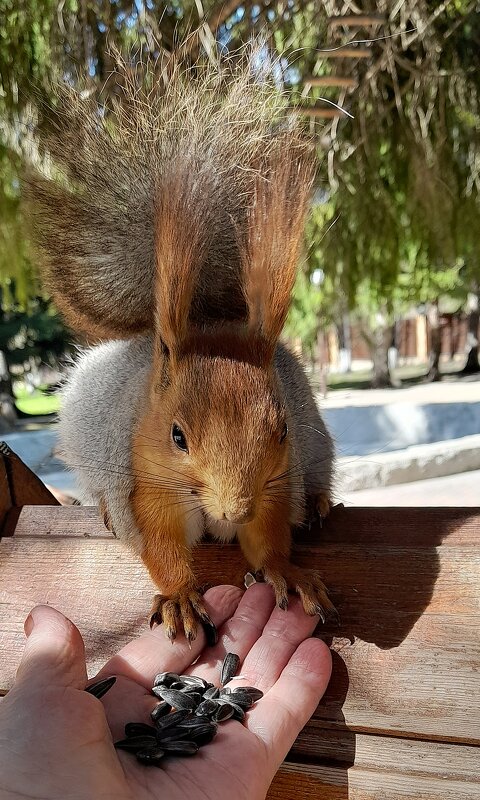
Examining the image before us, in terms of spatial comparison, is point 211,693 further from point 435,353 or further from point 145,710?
point 435,353

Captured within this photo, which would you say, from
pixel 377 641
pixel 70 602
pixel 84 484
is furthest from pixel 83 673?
pixel 84 484

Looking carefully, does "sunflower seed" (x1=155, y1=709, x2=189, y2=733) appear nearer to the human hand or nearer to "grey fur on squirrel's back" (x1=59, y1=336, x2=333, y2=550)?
the human hand

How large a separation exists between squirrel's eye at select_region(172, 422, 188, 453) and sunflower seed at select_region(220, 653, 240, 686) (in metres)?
0.28

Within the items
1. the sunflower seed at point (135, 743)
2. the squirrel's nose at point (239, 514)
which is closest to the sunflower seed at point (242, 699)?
the sunflower seed at point (135, 743)

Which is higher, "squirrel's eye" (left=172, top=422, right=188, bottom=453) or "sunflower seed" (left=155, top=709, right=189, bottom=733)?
"squirrel's eye" (left=172, top=422, right=188, bottom=453)

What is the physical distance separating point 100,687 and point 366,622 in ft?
1.15

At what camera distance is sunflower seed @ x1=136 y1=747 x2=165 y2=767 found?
0.75 metres

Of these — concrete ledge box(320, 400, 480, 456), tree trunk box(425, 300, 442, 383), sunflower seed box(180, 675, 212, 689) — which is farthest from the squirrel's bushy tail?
tree trunk box(425, 300, 442, 383)

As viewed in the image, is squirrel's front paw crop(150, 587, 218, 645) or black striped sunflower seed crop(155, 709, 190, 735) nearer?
black striped sunflower seed crop(155, 709, 190, 735)

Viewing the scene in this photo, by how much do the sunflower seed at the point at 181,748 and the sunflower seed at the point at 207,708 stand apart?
4cm

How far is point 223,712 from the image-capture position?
0.81 metres

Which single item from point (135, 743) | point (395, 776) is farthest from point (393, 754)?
point (135, 743)

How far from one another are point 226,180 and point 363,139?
1.75 meters

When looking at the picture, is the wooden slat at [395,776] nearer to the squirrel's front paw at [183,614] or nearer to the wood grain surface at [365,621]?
the wood grain surface at [365,621]
